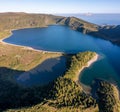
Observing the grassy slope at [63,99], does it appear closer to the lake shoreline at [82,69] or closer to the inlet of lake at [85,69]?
the lake shoreline at [82,69]

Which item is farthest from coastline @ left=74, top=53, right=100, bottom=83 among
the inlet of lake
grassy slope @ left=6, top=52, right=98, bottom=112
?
grassy slope @ left=6, top=52, right=98, bottom=112

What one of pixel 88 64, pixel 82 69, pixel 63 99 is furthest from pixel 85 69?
pixel 63 99

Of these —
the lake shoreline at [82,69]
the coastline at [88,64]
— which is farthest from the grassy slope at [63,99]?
the coastline at [88,64]

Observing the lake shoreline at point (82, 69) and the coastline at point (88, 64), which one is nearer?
the lake shoreline at point (82, 69)

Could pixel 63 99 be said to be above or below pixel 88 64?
above

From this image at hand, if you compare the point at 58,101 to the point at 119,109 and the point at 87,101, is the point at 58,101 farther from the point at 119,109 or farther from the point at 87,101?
the point at 119,109

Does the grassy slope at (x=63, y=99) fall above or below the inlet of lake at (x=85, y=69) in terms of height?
above

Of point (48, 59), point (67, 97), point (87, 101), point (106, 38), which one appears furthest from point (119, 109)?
point (106, 38)

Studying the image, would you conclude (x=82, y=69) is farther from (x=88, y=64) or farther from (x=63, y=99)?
(x=63, y=99)

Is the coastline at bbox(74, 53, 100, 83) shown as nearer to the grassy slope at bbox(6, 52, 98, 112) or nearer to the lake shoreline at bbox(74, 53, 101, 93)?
the lake shoreline at bbox(74, 53, 101, 93)

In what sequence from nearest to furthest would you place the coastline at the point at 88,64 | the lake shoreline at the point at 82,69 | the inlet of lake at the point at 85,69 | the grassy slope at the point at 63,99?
the grassy slope at the point at 63,99, the lake shoreline at the point at 82,69, the coastline at the point at 88,64, the inlet of lake at the point at 85,69

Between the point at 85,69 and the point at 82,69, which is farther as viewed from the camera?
the point at 85,69
